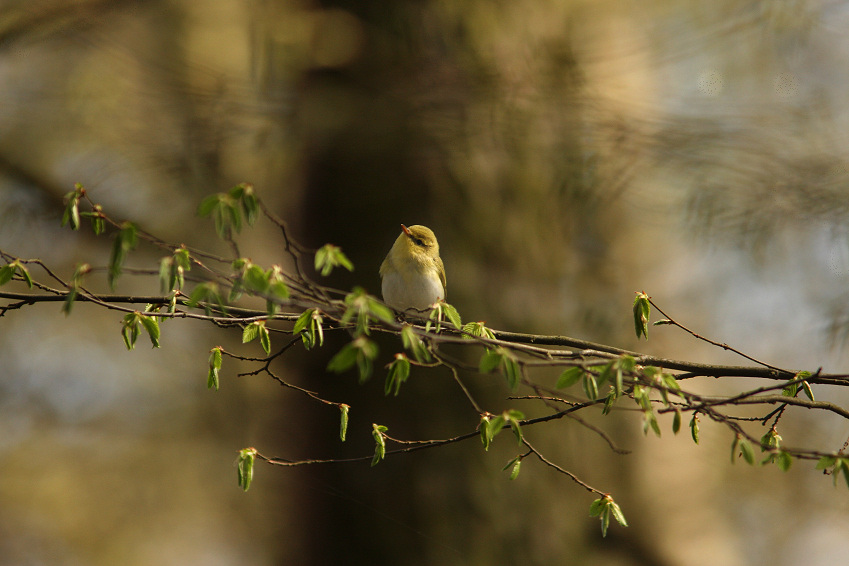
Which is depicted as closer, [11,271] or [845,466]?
[845,466]

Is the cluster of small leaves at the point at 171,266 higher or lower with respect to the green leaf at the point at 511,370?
higher

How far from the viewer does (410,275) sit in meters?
3.48

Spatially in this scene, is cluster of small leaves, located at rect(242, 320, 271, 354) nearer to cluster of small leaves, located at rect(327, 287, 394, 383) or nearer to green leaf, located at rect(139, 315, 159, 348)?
green leaf, located at rect(139, 315, 159, 348)

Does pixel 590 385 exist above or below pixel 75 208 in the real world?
below

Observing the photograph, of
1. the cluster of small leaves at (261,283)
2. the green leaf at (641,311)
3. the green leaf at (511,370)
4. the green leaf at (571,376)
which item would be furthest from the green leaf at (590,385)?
the cluster of small leaves at (261,283)

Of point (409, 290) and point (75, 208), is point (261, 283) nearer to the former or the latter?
point (75, 208)

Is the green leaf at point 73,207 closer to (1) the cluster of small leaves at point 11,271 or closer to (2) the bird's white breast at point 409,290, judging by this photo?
(1) the cluster of small leaves at point 11,271

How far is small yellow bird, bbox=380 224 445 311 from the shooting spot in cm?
349

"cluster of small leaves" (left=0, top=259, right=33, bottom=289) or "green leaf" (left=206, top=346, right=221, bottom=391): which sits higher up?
"cluster of small leaves" (left=0, top=259, right=33, bottom=289)

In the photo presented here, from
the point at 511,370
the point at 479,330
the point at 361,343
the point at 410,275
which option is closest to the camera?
the point at 361,343

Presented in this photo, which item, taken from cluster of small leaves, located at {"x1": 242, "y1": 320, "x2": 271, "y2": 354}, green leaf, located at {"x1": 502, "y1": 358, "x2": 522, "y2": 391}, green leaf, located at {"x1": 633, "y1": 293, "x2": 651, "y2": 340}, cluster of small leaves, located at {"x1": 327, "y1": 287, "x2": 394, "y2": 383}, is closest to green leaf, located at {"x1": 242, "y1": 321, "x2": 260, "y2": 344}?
cluster of small leaves, located at {"x1": 242, "y1": 320, "x2": 271, "y2": 354}

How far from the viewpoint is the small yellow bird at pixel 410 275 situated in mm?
3490

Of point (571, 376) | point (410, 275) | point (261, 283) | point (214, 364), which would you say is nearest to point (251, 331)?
point (214, 364)

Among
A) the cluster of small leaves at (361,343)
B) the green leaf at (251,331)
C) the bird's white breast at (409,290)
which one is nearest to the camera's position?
the cluster of small leaves at (361,343)
